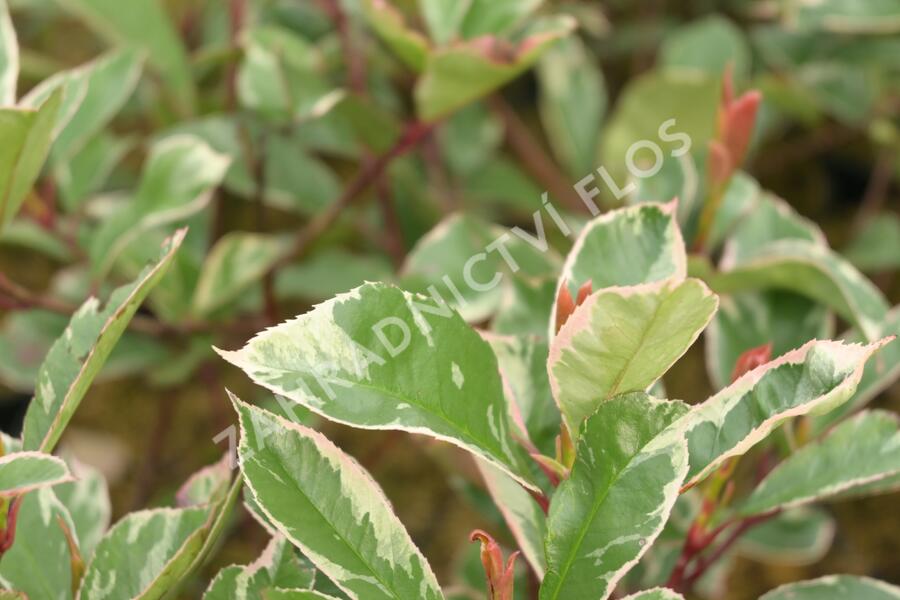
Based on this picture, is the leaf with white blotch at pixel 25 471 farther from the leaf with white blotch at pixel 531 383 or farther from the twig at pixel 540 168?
the twig at pixel 540 168

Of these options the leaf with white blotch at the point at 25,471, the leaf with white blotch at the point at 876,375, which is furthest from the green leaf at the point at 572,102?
the leaf with white blotch at the point at 25,471

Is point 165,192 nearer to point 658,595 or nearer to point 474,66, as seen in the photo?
point 474,66

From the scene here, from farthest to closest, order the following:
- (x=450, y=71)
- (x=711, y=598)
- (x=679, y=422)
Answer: (x=711, y=598), (x=450, y=71), (x=679, y=422)

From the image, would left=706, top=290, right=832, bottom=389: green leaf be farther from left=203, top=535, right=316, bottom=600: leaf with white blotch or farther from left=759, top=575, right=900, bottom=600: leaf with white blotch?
left=203, top=535, right=316, bottom=600: leaf with white blotch

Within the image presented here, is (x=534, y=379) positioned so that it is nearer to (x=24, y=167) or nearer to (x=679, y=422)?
(x=679, y=422)

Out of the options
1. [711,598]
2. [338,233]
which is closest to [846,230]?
[711,598]

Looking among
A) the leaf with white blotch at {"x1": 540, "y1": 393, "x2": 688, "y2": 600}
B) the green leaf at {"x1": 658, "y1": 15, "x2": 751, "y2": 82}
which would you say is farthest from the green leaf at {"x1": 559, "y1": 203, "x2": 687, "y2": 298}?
the green leaf at {"x1": 658, "y1": 15, "x2": 751, "y2": 82}

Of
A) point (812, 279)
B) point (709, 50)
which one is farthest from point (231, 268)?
point (709, 50)
